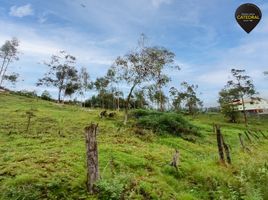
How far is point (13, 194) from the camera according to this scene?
8.44 m

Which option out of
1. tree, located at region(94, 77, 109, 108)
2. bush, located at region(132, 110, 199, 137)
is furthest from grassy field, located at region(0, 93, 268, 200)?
A: tree, located at region(94, 77, 109, 108)

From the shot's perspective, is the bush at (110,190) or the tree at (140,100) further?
the tree at (140,100)

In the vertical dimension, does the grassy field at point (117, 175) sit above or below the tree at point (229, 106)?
below

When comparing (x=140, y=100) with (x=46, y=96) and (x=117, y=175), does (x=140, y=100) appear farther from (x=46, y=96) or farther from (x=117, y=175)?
(x=117, y=175)

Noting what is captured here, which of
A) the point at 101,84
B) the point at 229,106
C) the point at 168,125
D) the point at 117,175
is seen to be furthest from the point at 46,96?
the point at 117,175

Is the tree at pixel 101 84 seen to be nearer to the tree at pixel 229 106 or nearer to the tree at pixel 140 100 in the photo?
the tree at pixel 140 100

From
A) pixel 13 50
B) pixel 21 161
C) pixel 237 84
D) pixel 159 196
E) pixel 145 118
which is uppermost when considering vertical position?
pixel 13 50

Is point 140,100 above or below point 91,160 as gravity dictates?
above

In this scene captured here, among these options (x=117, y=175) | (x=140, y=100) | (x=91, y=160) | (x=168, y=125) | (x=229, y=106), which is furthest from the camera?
(x=140, y=100)

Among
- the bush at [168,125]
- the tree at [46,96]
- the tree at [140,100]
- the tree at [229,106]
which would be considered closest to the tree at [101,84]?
the tree at [140,100]

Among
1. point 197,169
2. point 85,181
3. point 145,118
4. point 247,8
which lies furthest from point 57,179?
point 145,118

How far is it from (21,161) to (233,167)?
28.1 ft

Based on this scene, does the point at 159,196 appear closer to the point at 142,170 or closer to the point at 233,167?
the point at 142,170

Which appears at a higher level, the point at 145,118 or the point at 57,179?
the point at 145,118
